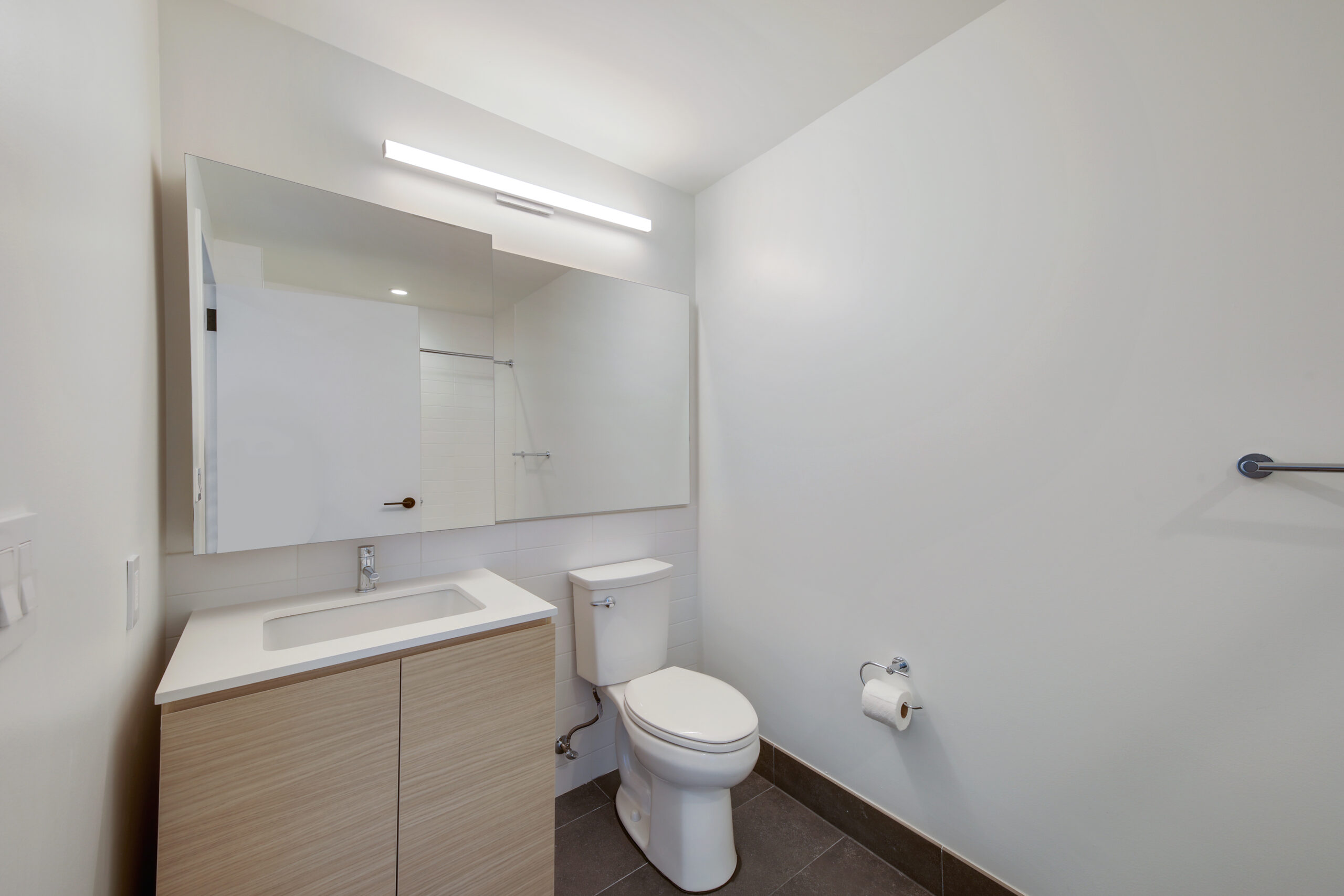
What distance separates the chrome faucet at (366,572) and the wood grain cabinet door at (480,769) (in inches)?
16.3

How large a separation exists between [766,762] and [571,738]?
2.42 feet

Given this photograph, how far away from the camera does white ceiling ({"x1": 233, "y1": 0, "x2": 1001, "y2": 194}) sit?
1.38m

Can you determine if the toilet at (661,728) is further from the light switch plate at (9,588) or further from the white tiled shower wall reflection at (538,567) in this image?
the light switch plate at (9,588)

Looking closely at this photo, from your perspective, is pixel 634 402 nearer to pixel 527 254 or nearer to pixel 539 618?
pixel 527 254

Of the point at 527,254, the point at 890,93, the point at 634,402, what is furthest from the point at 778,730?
the point at 890,93

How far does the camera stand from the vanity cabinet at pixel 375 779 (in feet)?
3.13

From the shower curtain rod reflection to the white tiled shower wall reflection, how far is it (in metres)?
0.54

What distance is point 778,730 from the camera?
6.51 ft

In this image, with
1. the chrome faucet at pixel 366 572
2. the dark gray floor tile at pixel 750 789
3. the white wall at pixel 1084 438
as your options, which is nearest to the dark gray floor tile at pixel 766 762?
the dark gray floor tile at pixel 750 789

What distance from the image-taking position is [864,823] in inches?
65.6

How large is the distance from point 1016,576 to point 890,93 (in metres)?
1.43

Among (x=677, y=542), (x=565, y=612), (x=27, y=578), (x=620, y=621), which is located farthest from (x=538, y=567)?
(x=27, y=578)

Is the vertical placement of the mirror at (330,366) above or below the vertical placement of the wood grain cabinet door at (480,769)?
above

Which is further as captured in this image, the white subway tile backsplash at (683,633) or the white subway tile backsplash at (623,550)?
the white subway tile backsplash at (683,633)
